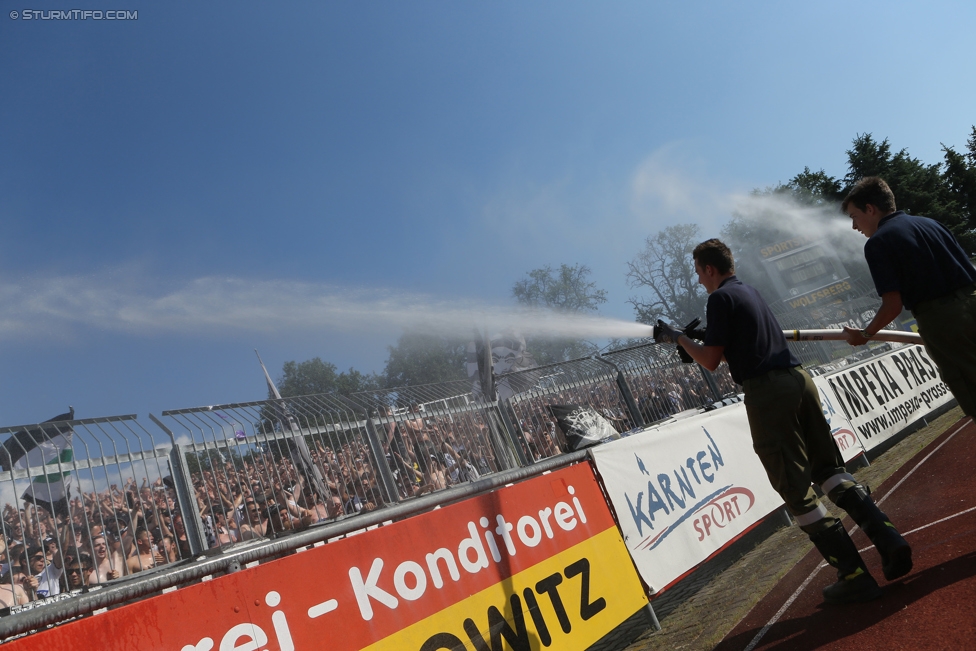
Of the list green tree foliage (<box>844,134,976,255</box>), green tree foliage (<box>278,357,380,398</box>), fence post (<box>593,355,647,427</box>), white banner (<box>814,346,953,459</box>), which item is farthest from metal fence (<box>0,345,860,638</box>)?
green tree foliage (<box>278,357,380,398</box>)

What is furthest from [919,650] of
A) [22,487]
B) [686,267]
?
[686,267]

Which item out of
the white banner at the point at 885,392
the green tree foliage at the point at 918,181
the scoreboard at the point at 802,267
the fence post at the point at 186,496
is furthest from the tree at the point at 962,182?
the fence post at the point at 186,496

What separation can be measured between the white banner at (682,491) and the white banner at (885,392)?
3481mm

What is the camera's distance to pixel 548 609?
4133mm

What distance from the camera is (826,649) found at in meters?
3.11

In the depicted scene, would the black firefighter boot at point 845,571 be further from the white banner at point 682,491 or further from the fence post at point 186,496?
the fence post at point 186,496

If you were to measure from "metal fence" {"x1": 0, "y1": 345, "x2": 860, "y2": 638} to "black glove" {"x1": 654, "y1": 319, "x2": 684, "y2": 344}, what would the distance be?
1.24 m

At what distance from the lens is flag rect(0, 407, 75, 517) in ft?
13.4

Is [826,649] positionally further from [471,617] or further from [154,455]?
[154,455]

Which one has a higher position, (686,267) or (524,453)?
(686,267)

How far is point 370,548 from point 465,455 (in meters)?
3.36

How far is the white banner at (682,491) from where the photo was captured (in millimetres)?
5234

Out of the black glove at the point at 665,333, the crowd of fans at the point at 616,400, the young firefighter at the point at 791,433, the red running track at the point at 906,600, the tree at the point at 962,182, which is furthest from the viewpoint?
the tree at the point at 962,182

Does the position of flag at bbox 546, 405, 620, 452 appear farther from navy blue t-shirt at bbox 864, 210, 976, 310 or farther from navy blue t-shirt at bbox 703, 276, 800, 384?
navy blue t-shirt at bbox 864, 210, 976, 310
